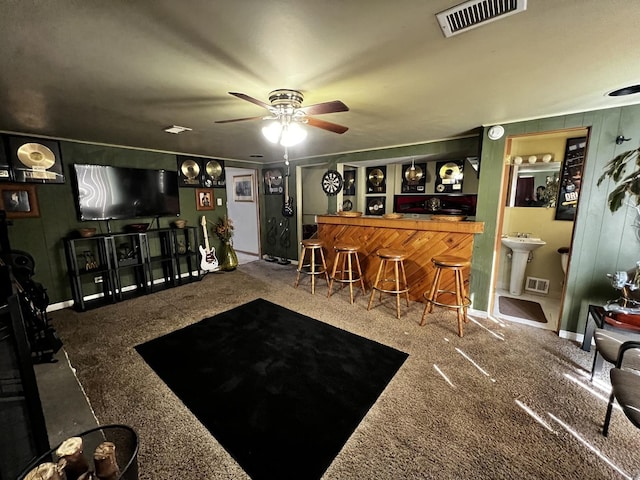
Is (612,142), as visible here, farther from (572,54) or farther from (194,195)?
(194,195)

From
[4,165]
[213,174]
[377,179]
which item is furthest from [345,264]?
[4,165]

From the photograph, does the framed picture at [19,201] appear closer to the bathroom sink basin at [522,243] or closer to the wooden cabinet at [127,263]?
the wooden cabinet at [127,263]

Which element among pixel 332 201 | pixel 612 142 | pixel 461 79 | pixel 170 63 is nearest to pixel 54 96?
pixel 170 63

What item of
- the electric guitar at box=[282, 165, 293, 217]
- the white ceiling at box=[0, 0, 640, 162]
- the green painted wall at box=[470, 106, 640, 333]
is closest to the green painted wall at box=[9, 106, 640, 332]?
the green painted wall at box=[470, 106, 640, 333]

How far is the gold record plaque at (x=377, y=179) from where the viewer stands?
17.9ft

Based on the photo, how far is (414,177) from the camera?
→ 511 cm

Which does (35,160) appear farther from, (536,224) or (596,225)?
(536,224)

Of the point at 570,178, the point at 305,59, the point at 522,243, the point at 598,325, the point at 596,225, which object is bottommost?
the point at 598,325

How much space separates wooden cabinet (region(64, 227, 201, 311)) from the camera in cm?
345

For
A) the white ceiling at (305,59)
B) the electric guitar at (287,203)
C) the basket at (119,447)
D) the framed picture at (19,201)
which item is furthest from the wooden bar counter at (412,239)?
the framed picture at (19,201)

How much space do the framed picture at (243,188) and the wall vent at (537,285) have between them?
5.56 metres

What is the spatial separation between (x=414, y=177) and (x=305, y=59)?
419 cm

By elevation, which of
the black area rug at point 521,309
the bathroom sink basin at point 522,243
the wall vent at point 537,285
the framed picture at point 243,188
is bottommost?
the black area rug at point 521,309

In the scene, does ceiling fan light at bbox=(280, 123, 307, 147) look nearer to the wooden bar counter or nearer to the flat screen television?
the wooden bar counter
